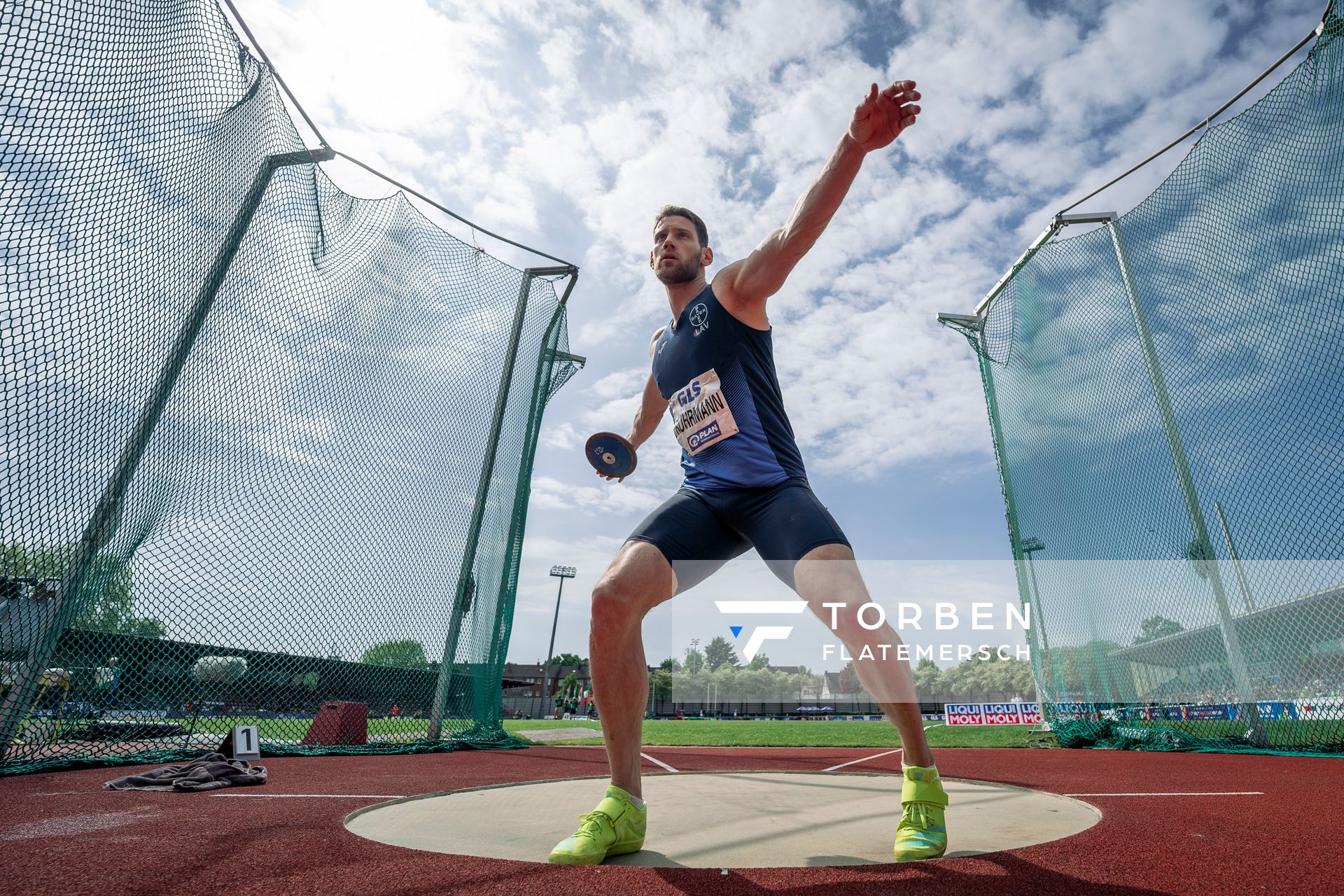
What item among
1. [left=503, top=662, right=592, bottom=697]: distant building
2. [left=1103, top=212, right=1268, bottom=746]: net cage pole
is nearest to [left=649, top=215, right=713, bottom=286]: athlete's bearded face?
[left=1103, top=212, right=1268, bottom=746]: net cage pole

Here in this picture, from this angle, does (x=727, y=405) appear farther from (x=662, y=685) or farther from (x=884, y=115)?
(x=662, y=685)

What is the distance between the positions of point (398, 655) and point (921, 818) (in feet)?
17.6

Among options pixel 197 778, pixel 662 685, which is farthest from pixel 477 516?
pixel 662 685

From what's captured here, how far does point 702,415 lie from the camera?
2.46 meters

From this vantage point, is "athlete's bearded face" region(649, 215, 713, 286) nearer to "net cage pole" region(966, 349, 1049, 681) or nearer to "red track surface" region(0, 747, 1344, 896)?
"red track surface" region(0, 747, 1344, 896)

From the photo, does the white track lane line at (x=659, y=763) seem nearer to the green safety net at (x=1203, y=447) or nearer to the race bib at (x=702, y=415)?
the race bib at (x=702, y=415)

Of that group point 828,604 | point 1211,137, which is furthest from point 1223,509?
point 828,604

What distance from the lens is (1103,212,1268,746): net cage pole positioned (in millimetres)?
6320

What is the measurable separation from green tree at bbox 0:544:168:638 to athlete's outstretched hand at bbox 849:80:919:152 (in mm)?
4090

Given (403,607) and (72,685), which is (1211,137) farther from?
(72,685)

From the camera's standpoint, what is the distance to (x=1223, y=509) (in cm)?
624

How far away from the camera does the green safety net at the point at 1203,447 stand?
5.43 m

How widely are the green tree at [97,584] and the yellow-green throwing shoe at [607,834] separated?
323 centimetres

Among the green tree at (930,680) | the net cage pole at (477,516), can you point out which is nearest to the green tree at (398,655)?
the net cage pole at (477,516)
